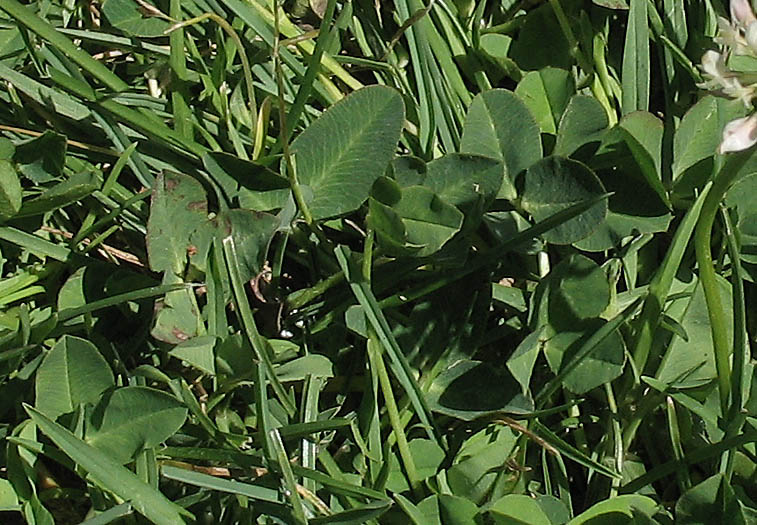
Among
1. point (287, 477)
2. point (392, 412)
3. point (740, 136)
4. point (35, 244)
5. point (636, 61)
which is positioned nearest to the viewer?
point (740, 136)

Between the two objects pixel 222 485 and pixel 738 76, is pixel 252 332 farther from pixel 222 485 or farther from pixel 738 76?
pixel 738 76

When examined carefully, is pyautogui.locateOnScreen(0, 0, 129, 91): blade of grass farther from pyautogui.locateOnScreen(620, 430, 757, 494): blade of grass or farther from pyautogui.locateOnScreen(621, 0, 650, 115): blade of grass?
pyautogui.locateOnScreen(620, 430, 757, 494): blade of grass

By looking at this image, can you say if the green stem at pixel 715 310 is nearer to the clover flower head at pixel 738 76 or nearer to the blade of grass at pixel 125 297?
the clover flower head at pixel 738 76

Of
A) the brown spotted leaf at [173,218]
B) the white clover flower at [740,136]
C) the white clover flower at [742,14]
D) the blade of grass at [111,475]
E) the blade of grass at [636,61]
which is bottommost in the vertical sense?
the blade of grass at [111,475]

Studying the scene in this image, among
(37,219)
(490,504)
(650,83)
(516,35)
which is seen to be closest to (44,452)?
(37,219)

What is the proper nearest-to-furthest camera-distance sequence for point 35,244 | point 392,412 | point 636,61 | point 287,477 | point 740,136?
point 740,136 → point 287,477 → point 392,412 → point 35,244 → point 636,61

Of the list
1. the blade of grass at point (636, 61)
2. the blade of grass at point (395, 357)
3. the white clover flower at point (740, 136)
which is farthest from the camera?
the blade of grass at point (636, 61)

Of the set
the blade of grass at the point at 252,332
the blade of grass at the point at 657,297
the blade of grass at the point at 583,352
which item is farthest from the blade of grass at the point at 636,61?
the blade of grass at the point at 252,332

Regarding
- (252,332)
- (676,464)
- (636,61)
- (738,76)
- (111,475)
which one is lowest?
(676,464)

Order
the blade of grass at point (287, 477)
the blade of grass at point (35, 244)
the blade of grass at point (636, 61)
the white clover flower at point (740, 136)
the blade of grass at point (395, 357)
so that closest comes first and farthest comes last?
1. the white clover flower at point (740, 136)
2. the blade of grass at point (287, 477)
3. the blade of grass at point (395, 357)
4. the blade of grass at point (35, 244)
5. the blade of grass at point (636, 61)

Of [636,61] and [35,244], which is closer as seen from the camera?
[35,244]

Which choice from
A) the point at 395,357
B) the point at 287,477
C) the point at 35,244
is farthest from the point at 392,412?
the point at 35,244
